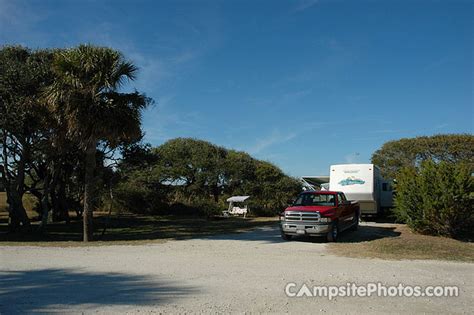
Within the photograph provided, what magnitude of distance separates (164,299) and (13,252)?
8069 mm

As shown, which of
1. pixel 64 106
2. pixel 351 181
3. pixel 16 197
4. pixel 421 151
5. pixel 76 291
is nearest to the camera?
pixel 76 291

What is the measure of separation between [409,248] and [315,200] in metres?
4.26

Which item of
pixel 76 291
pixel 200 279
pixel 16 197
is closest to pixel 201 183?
pixel 16 197

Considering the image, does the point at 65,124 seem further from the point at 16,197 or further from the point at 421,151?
the point at 421,151

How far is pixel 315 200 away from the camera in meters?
17.4

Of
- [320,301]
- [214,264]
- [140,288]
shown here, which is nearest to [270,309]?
[320,301]

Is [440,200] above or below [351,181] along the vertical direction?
below

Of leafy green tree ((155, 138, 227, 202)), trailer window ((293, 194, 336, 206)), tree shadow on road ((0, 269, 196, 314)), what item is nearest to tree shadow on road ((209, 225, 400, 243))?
trailer window ((293, 194, 336, 206))

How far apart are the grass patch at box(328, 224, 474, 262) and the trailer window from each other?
1.66 m

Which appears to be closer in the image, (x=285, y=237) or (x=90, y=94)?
(x=90, y=94)

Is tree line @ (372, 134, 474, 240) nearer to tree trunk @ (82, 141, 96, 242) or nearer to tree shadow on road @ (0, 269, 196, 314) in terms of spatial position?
tree shadow on road @ (0, 269, 196, 314)

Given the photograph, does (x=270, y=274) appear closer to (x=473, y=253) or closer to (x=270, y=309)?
(x=270, y=309)

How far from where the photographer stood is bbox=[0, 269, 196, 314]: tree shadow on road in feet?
22.5

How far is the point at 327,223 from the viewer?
1566cm
